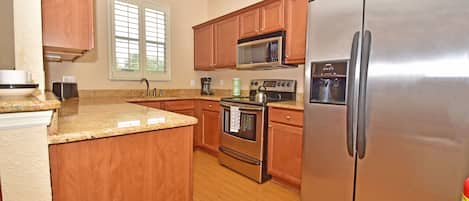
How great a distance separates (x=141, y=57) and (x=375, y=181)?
3444mm

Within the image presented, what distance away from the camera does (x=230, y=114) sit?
2.94 meters

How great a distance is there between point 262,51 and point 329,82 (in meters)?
1.30

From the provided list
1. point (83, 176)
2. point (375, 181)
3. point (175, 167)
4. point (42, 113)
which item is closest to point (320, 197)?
point (375, 181)

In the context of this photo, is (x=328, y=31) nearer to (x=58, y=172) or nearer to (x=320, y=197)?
(x=320, y=197)

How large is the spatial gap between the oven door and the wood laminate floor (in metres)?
0.29

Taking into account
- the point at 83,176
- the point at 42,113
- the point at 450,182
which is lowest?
the point at 450,182

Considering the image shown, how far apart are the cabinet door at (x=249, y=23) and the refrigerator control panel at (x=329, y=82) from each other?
138 centimetres

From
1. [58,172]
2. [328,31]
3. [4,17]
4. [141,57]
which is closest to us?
[58,172]

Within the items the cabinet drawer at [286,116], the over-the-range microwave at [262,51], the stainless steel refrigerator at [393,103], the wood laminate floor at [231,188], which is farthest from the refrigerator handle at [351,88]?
the over-the-range microwave at [262,51]

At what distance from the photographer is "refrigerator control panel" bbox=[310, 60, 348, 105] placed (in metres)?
1.72

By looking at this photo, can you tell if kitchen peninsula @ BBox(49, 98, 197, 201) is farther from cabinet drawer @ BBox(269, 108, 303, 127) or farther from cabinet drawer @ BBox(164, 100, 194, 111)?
cabinet drawer @ BBox(164, 100, 194, 111)

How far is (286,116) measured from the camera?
2.38m

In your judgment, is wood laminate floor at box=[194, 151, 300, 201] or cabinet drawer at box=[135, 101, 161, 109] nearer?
wood laminate floor at box=[194, 151, 300, 201]

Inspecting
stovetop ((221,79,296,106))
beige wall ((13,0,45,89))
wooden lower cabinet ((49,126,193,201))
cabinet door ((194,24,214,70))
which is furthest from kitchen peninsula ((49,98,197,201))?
cabinet door ((194,24,214,70))
